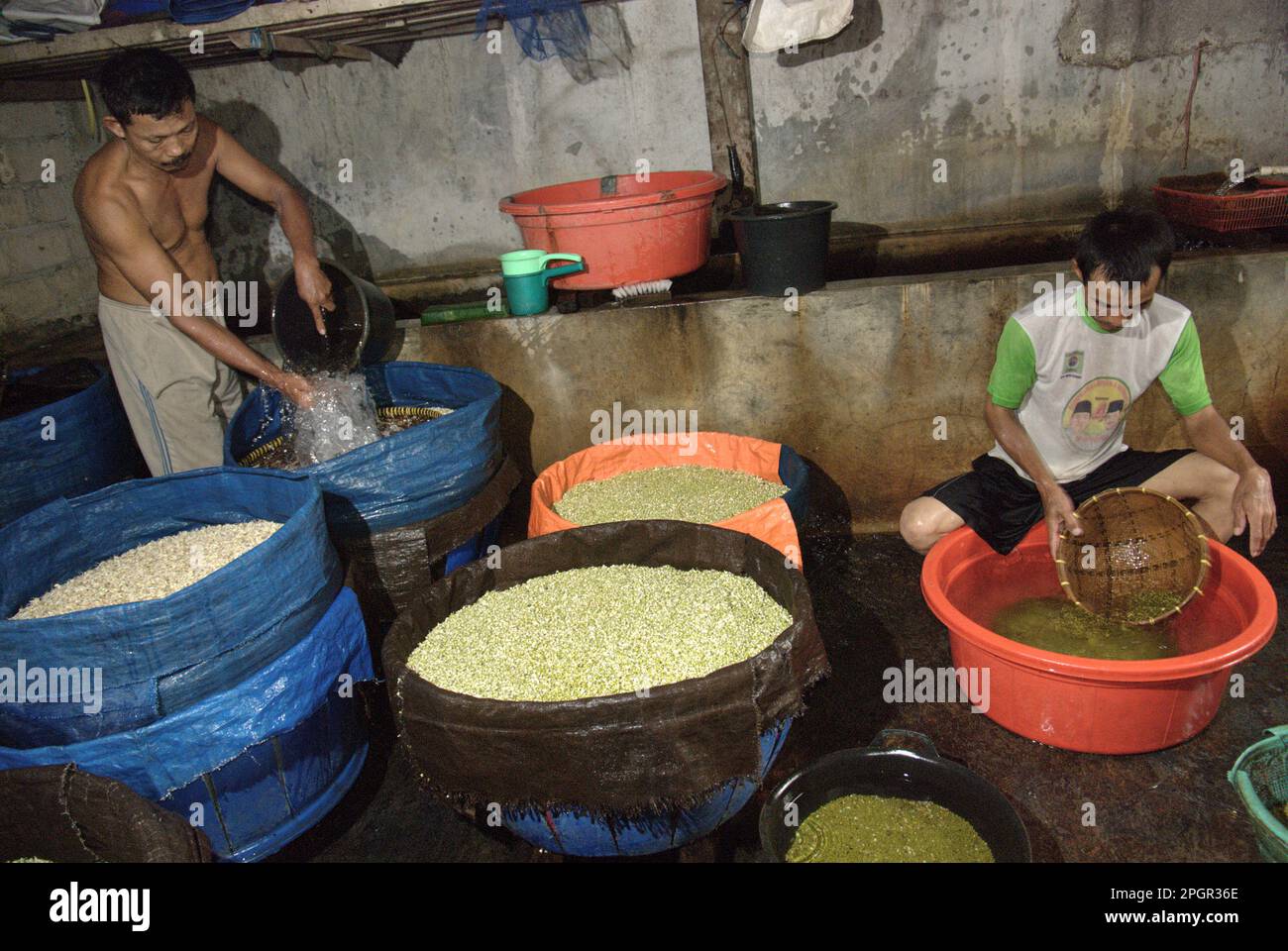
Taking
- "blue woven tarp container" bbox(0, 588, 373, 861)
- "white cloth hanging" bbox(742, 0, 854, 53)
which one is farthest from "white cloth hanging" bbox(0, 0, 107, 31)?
"blue woven tarp container" bbox(0, 588, 373, 861)

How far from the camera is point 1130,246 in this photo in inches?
91.5

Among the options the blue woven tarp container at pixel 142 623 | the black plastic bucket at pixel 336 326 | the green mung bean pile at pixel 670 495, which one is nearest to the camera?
the blue woven tarp container at pixel 142 623

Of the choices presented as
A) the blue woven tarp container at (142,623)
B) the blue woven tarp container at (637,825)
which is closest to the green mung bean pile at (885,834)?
the blue woven tarp container at (637,825)

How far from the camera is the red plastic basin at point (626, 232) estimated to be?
348cm

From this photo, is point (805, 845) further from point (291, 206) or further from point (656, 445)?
point (291, 206)

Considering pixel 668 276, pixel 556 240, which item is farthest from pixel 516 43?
pixel 668 276

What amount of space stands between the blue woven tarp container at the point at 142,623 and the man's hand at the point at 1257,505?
104 inches

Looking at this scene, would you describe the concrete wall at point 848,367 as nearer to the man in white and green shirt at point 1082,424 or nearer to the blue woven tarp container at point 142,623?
the man in white and green shirt at point 1082,424

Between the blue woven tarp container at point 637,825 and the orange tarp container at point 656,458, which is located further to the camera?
the orange tarp container at point 656,458

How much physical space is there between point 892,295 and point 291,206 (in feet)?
8.17

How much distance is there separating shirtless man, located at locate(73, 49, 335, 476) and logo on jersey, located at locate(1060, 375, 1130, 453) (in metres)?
2.59

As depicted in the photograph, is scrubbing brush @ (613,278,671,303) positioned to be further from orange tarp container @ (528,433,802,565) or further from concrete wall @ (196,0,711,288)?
concrete wall @ (196,0,711,288)

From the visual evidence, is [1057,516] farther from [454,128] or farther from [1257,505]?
[454,128]
